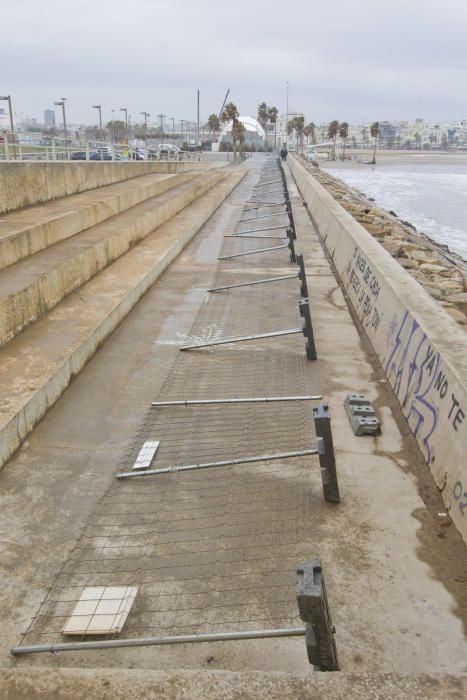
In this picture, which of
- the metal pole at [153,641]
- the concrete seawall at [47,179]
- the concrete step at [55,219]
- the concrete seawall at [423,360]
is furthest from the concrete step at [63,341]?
the concrete seawall at [423,360]

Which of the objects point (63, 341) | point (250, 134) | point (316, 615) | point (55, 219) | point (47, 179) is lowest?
point (63, 341)

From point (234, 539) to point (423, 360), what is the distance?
255cm

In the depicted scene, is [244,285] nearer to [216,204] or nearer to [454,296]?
[454,296]

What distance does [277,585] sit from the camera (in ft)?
12.4

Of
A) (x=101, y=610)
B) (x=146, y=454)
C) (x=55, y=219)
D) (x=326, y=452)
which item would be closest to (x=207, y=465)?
(x=146, y=454)

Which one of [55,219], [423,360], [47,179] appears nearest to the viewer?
[423,360]

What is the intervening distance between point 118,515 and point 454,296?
379 inches

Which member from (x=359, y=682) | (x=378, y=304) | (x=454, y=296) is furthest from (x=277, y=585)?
(x=454, y=296)

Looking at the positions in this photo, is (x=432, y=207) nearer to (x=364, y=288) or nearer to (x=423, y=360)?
(x=364, y=288)

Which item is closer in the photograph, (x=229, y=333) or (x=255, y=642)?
(x=255, y=642)

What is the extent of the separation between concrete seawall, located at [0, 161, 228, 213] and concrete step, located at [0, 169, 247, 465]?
2573mm

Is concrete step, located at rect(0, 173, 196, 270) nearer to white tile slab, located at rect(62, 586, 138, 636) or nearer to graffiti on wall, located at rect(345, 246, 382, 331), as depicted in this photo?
graffiti on wall, located at rect(345, 246, 382, 331)

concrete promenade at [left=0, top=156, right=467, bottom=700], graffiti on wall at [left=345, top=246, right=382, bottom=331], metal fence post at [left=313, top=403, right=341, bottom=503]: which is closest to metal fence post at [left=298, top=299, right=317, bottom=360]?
concrete promenade at [left=0, top=156, right=467, bottom=700]

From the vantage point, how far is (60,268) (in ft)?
29.2
